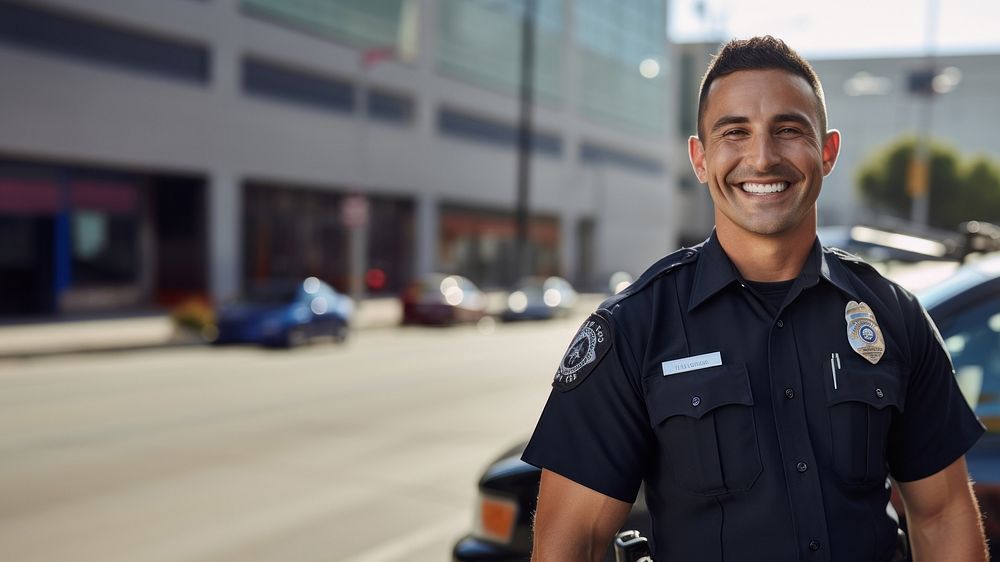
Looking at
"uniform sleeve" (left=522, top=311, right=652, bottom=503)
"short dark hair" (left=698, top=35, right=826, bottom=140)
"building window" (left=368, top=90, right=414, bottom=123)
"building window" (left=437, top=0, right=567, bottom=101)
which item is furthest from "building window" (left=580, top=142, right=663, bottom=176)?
"uniform sleeve" (left=522, top=311, right=652, bottom=503)

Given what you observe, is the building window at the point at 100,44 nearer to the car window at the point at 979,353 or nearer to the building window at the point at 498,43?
the building window at the point at 498,43

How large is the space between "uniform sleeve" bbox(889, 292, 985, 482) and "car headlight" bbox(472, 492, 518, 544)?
5.51ft

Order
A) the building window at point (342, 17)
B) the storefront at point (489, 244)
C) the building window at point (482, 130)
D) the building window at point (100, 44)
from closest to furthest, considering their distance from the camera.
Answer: the building window at point (100, 44) < the building window at point (342, 17) < the building window at point (482, 130) < the storefront at point (489, 244)

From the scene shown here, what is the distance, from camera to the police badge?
2027 millimetres

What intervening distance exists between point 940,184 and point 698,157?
57662 mm

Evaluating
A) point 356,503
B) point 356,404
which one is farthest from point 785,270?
point 356,404

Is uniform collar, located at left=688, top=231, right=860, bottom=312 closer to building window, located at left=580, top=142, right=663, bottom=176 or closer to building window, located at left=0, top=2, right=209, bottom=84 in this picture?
building window, located at left=0, top=2, right=209, bottom=84

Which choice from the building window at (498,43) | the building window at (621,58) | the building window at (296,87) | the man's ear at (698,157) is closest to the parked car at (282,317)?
the building window at (296,87)

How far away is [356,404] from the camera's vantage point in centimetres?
1161

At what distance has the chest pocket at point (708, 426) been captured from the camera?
76.0 inches

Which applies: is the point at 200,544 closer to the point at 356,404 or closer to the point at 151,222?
the point at 356,404

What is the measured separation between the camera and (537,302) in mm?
31203

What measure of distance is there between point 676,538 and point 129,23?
26.9m

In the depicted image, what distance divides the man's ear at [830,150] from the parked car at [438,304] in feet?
81.6
